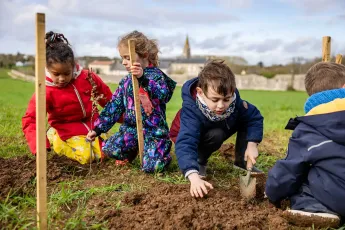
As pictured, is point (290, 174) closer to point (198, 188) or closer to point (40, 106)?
point (198, 188)

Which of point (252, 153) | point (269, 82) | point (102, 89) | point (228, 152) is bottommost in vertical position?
point (269, 82)

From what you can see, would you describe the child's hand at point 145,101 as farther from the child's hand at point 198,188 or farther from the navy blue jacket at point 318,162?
the navy blue jacket at point 318,162

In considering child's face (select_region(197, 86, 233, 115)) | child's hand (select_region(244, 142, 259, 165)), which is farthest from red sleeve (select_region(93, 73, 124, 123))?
child's hand (select_region(244, 142, 259, 165))

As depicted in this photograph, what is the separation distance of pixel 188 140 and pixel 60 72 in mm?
1752

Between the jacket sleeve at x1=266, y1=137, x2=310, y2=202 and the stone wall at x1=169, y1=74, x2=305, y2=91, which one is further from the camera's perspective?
the stone wall at x1=169, y1=74, x2=305, y2=91

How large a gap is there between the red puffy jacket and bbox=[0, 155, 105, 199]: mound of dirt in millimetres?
353

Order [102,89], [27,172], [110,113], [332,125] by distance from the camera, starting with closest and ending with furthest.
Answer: [332,125], [27,172], [110,113], [102,89]

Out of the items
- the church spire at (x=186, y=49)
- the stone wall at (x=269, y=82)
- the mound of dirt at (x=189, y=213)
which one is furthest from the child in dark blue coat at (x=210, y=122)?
the church spire at (x=186, y=49)

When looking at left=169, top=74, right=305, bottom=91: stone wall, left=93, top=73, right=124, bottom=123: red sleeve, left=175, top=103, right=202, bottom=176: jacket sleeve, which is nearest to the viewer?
left=175, top=103, right=202, bottom=176: jacket sleeve

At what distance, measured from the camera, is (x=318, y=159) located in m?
2.71

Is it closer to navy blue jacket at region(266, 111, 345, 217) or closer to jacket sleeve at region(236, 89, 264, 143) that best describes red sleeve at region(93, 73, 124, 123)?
jacket sleeve at region(236, 89, 264, 143)

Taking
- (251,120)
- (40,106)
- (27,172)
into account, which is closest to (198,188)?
(251,120)

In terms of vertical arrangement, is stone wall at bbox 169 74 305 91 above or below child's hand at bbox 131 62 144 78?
below

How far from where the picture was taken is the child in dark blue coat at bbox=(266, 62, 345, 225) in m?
2.66
